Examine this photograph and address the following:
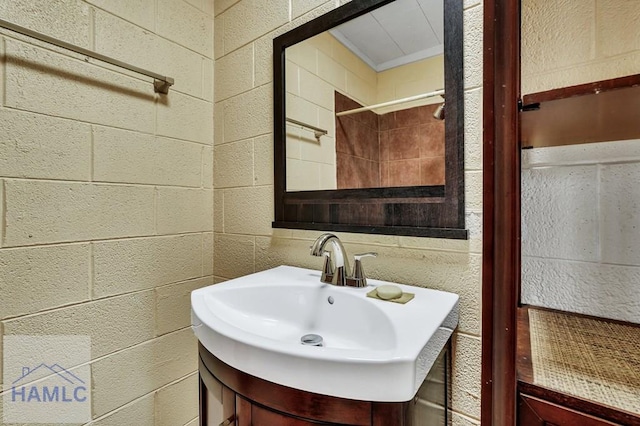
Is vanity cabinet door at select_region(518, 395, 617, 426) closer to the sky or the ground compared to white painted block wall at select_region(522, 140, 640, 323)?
closer to the ground

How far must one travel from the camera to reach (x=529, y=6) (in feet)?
2.52

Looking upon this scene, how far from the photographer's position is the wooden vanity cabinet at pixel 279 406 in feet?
1.64

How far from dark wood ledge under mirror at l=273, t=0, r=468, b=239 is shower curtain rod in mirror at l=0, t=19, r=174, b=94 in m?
0.43

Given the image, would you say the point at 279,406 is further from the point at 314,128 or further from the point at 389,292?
the point at 314,128

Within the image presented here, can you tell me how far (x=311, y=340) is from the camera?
799mm

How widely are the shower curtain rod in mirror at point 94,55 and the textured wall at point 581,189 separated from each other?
1.18m

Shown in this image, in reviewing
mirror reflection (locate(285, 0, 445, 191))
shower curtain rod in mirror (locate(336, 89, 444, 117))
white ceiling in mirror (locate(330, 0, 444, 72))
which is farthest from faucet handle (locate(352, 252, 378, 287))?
white ceiling in mirror (locate(330, 0, 444, 72))

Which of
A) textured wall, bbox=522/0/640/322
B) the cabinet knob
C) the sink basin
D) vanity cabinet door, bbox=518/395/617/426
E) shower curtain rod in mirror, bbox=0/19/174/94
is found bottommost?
the cabinet knob

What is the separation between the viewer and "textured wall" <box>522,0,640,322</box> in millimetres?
689

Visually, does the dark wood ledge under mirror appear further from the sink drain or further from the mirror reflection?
the sink drain

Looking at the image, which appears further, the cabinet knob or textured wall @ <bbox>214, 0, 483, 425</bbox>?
textured wall @ <bbox>214, 0, 483, 425</bbox>

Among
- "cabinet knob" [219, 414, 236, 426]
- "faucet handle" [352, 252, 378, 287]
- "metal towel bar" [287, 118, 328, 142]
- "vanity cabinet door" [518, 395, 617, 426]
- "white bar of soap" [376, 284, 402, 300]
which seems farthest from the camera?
"metal towel bar" [287, 118, 328, 142]

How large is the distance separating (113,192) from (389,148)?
95 centimetres

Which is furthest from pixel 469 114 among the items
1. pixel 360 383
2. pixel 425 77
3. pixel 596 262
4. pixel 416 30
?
pixel 360 383
